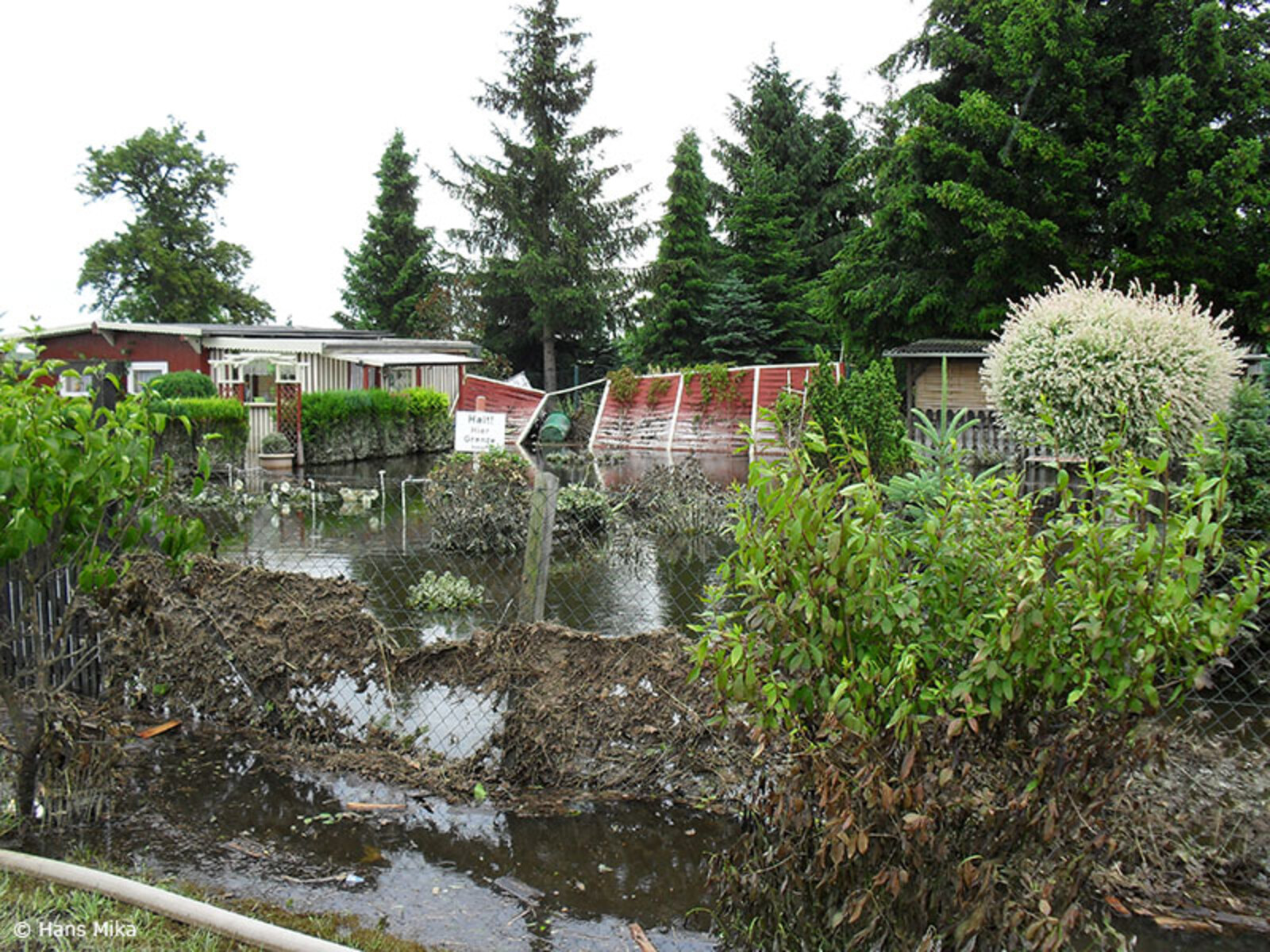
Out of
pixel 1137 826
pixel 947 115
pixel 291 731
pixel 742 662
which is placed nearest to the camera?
pixel 742 662

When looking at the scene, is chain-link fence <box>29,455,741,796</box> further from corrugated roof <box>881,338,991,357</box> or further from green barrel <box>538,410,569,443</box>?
green barrel <box>538,410,569,443</box>

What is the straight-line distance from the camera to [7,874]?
3.39 m

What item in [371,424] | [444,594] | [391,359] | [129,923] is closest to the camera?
[129,923]

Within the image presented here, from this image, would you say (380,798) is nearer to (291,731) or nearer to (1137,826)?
(291,731)

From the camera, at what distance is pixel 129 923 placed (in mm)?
3055

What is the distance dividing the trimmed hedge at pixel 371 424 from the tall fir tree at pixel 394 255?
1811 cm

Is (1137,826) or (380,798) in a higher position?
(1137,826)

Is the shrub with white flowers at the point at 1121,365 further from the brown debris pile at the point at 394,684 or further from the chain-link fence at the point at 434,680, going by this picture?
the brown debris pile at the point at 394,684

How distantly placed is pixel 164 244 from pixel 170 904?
47.1 metres

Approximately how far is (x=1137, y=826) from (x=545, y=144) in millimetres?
35516

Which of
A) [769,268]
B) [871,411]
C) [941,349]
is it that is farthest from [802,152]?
[871,411]

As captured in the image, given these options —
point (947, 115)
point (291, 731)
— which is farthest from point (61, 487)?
point (947, 115)

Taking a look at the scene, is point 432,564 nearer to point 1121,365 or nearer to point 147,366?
point 1121,365

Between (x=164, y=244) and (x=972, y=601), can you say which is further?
(x=164, y=244)
